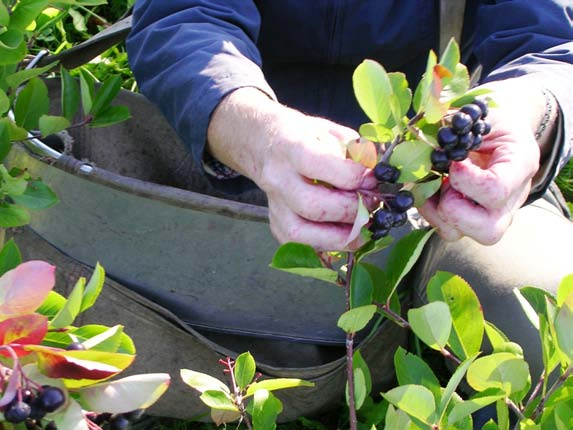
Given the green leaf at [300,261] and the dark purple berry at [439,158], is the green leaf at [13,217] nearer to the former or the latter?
the green leaf at [300,261]

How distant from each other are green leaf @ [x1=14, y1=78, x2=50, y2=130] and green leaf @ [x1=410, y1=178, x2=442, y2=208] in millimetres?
557

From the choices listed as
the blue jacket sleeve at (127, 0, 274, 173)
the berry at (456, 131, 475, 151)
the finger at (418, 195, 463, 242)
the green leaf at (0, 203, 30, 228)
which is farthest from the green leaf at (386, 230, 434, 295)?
the green leaf at (0, 203, 30, 228)

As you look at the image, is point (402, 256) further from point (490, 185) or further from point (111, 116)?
point (111, 116)

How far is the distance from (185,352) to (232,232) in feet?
0.70

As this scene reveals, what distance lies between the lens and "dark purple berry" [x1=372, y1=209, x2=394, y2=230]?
26.1 inches

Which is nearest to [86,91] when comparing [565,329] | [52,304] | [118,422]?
[52,304]

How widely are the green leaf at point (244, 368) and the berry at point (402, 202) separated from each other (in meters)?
0.22

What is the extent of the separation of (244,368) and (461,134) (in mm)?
318

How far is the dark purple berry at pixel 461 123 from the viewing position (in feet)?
2.00

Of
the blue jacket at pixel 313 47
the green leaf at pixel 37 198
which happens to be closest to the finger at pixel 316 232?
the blue jacket at pixel 313 47

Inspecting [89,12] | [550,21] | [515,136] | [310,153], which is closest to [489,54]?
[550,21]

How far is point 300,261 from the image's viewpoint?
2.33 ft

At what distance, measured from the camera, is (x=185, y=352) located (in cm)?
113

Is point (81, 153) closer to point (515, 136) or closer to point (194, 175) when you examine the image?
point (194, 175)
